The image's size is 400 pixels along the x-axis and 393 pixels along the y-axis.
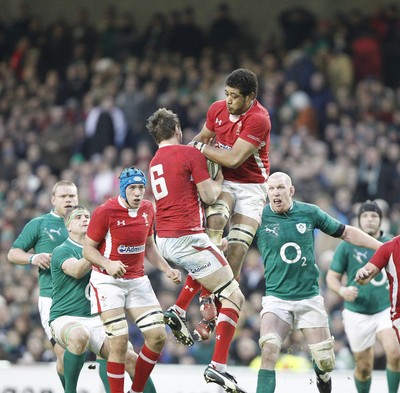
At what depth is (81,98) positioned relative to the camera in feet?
71.0

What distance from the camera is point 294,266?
436 inches

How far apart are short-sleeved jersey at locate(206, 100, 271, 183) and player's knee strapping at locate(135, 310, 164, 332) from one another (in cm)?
146

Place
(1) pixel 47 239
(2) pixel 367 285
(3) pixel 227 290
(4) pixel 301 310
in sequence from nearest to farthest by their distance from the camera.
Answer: (3) pixel 227 290
(4) pixel 301 310
(1) pixel 47 239
(2) pixel 367 285

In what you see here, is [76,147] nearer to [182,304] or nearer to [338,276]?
[338,276]

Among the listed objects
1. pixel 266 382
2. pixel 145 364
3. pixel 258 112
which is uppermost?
pixel 258 112

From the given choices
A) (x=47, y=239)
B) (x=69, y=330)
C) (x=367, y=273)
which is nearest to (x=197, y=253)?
(x=367, y=273)

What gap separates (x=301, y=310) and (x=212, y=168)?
172 centimetres

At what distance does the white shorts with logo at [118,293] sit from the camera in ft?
35.0

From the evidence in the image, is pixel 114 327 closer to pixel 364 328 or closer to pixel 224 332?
pixel 224 332

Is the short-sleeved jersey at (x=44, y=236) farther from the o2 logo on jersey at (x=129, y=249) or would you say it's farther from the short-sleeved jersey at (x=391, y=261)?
the short-sleeved jersey at (x=391, y=261)

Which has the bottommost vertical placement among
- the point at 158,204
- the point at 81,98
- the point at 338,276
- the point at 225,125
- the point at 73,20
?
the point at 338,276

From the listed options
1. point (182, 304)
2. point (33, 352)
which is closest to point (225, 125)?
point (182, 304)

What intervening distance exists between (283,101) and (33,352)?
6.99 m

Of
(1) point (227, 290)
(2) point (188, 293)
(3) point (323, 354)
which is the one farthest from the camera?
(3) point (323, 354)
